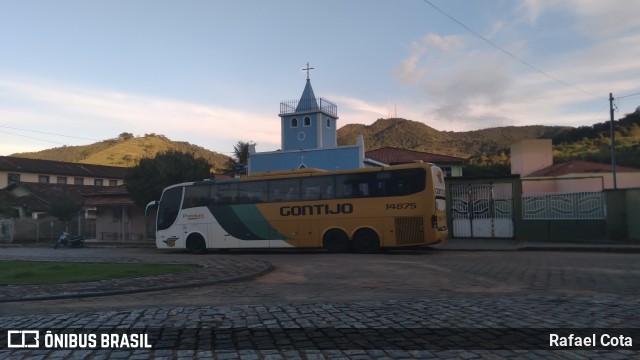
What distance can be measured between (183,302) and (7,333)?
301 centimetres

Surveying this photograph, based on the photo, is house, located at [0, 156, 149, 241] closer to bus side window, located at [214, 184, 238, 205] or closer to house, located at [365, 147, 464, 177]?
bus side window, located at [214, 184, 238, 205]

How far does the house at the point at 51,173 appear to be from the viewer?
60.9m

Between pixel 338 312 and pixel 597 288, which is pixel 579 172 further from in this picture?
pixel 338 312

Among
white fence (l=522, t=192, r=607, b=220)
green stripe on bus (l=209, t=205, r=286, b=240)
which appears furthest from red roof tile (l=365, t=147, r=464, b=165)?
green stripe on bus (l=209, t=205, r=286, b=240)

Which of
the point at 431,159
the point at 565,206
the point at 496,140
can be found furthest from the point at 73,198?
the point at 496,140

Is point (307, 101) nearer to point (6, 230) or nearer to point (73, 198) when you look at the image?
point (73, 198)

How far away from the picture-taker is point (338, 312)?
24.8 feet

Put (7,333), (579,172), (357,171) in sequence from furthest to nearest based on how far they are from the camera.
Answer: (579,172) < (357,171) < (7,333)

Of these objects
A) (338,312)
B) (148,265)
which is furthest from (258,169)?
(338,312)

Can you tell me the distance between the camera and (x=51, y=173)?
64.2 metres

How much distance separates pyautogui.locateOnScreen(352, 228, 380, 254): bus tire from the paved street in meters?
7.76

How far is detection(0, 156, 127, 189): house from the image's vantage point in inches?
2398

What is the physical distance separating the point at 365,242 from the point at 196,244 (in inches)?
320

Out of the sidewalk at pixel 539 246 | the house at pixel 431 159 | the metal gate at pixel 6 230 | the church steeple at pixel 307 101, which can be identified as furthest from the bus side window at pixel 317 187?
the metal gate at pixel 6 230
